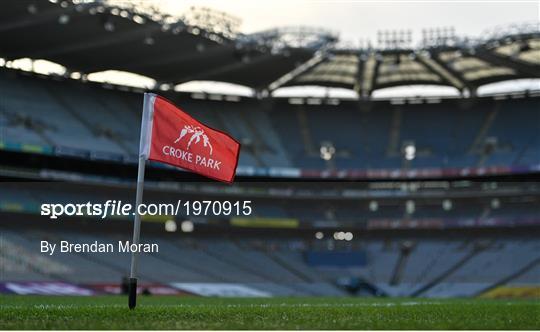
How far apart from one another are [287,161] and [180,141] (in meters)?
51.7

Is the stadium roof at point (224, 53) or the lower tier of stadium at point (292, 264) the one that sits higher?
the stadium roof at point (224, 53)

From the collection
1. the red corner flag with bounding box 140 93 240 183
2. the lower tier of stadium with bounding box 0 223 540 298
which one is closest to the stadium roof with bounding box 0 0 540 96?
the lower tier of stadium with bounding box 0 223 540 298

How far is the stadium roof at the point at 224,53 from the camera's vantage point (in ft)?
160

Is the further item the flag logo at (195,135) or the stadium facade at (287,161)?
the stadium facade at (287,161)

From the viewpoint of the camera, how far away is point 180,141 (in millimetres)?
12562

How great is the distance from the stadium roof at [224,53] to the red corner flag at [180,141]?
117 ft

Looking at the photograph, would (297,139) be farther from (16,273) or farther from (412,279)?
(16,273)

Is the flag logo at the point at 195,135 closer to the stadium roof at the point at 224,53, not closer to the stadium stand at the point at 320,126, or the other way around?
the stadium roof at the point at 224,53

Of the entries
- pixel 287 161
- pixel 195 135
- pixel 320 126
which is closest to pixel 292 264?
pixel 287 161

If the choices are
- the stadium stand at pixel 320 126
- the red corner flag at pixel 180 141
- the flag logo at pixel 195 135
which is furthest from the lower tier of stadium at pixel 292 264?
the flag logo at pixel 195 135

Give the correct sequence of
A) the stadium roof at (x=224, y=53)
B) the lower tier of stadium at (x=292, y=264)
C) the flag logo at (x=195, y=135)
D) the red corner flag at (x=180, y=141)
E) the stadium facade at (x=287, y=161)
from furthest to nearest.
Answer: the stadium roof at (x=224, y=53)
the stadium facade at (x=287, y=161)
the lower tier of stadium at (x=292, y=264)
the flag logo at (x=195, y=135)
the red corner flag at (x=180, y=141)

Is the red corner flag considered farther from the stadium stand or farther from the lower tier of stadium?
the stadium stand

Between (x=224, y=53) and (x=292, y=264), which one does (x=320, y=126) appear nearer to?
(x=224, y=53)

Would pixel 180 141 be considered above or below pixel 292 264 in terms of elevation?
above
